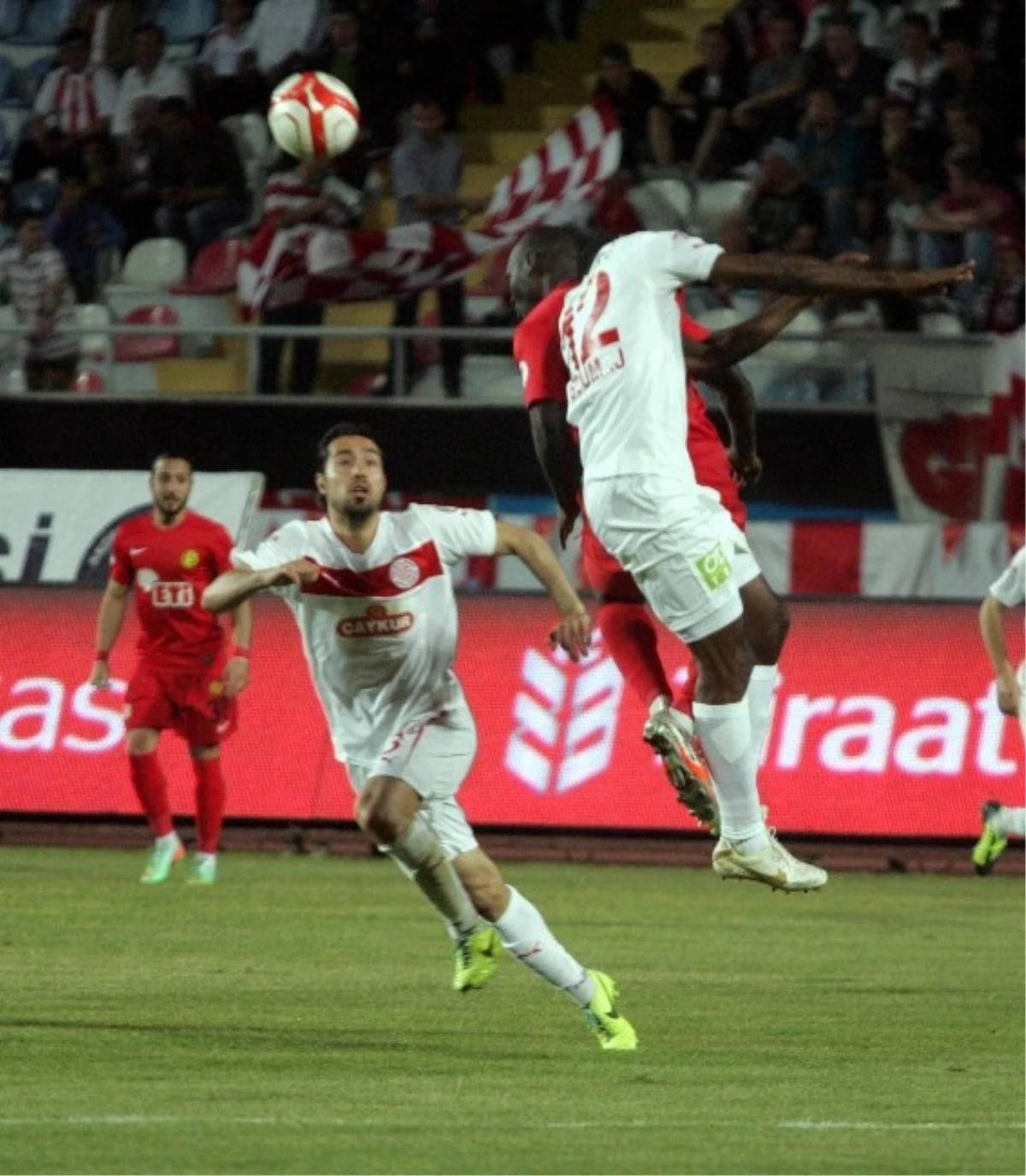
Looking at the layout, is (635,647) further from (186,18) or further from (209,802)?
(186,18)

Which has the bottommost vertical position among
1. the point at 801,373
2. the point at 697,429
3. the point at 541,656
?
the point at 541,656

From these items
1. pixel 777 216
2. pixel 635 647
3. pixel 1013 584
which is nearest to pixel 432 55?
pixel 777 216

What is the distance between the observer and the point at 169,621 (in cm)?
1584


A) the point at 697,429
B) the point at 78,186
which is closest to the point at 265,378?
the point at 78,186

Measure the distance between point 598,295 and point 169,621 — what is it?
7378mm

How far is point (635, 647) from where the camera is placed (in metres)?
9.99

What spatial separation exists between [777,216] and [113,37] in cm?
733

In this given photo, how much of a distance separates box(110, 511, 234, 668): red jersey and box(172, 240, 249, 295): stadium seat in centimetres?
576

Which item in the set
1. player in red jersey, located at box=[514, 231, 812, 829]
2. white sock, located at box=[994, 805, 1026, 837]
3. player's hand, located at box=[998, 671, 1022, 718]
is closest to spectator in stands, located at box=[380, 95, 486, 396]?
player's hand, located at box=[998, 671, 1022, 718]

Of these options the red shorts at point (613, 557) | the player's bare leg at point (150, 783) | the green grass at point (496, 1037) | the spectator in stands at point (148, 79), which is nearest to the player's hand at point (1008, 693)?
the green grass at point (496, 1037)

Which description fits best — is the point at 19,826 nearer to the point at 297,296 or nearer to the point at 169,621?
the point at 169,621

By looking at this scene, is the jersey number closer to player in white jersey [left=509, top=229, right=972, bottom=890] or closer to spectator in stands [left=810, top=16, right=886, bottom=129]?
player in white jersey [left=509, top=229, right=972, bottom=890]

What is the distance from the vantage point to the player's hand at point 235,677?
15.1m

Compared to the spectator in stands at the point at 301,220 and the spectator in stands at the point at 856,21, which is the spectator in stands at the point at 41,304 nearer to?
the spectator in stands at the point at 301,220
